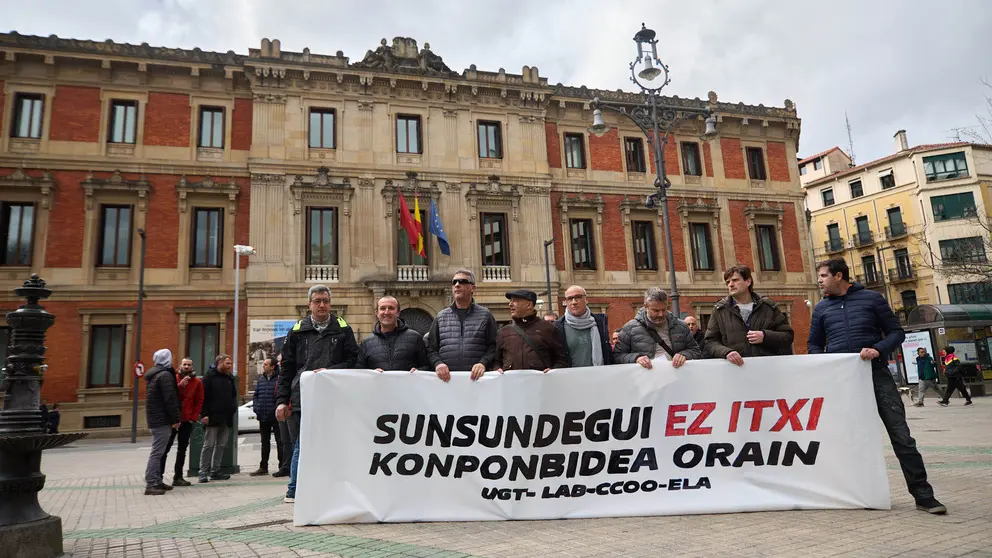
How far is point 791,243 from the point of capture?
2939 centimetres

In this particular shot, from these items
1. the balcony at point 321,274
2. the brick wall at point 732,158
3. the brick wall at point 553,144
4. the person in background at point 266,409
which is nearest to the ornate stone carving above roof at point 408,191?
the balcony at point 321,274

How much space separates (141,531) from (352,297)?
57.4 ft

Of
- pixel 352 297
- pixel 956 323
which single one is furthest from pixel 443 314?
pixel 956 323

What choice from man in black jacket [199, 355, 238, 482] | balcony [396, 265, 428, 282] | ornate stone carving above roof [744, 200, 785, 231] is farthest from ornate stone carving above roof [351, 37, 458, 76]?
man in black jacket [199, 355, 238, 482]

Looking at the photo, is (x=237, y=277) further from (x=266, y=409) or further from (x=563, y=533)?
(x=563, y=533)

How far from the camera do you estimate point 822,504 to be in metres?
5.10

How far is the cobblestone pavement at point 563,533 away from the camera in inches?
157

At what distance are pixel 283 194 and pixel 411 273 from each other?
5.62 m

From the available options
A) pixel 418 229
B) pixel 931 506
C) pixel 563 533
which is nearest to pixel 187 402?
pixel 563 533

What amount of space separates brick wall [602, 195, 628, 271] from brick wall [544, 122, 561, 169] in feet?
8.88

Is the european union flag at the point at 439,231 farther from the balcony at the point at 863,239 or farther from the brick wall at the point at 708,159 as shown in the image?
the balcony at the point at 863,239

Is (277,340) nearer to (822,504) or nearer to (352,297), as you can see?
(352,297)

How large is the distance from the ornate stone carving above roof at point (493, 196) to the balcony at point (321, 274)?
228 inches

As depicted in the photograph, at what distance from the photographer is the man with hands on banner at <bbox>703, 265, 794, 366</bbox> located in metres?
5.64
